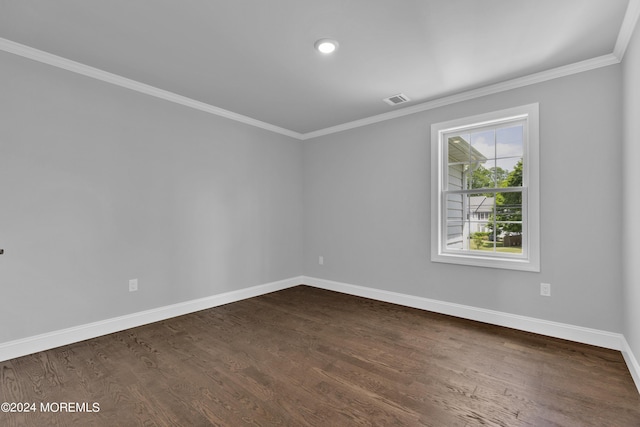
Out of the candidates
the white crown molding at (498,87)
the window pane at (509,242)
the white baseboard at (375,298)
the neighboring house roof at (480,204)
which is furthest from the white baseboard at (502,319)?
the white crown molding at (498,87)

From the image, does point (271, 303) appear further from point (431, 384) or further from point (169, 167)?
point (431, 384)

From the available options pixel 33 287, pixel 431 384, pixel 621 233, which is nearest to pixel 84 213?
pixel 33 287

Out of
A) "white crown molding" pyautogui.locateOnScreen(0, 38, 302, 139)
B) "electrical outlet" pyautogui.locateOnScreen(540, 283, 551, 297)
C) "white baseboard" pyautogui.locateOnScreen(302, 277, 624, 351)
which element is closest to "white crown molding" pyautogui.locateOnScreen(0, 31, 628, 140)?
"white crown molding" pyautogui.locateOnScreen(0, 38, 302, 139)

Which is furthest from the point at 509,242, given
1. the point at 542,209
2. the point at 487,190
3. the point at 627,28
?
the point at 627,28

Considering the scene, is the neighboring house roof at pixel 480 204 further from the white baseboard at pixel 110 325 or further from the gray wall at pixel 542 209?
the white baseboard at pixel 110 325

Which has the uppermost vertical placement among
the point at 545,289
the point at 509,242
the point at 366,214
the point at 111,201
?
the point at 111,201

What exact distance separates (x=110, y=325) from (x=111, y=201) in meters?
1.21

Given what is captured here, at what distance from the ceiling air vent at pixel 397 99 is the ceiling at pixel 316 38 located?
10 cm

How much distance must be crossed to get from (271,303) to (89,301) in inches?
76.3

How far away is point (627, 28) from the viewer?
2.18 m

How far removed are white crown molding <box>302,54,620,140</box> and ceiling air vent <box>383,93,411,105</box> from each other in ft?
0.75

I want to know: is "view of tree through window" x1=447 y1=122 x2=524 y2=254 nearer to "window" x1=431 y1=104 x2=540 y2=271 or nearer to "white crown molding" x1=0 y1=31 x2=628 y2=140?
"window" x1=431 y1=104 x2=540 y2=271

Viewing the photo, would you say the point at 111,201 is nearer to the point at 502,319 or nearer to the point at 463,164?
the point at 463,164

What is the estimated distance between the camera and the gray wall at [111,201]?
2.50 meters
